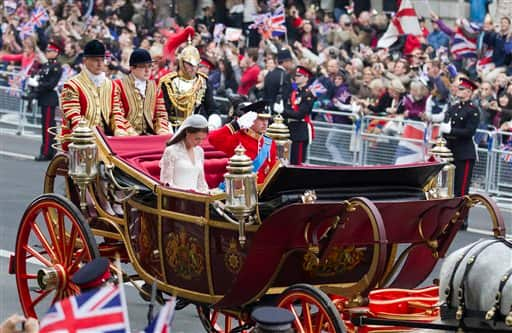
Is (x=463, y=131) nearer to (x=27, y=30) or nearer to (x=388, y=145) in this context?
(x=388, y=145)

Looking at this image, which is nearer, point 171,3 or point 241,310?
point 241,310

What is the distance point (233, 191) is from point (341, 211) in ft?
2.10

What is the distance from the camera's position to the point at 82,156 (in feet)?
30.8

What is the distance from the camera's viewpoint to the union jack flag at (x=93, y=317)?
16.7ft

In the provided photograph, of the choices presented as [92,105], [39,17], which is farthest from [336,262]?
[39,17]

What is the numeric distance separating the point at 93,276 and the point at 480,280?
6.10 feet

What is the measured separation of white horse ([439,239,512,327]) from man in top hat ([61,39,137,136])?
164 inches

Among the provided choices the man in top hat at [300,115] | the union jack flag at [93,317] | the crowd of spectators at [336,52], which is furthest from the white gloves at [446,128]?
the union jack flag at [93,317]

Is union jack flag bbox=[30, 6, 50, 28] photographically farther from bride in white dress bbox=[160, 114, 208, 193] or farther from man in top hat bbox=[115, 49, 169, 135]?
bride in white dress bbox=[160, 114, 208, 193]

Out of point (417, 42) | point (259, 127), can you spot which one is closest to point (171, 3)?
point (417, 42)

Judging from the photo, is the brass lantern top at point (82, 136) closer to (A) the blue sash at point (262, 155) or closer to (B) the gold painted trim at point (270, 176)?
(A) the blue sash at point (262, 155)

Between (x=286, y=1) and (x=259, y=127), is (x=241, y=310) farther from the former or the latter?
(x=286, y=1)

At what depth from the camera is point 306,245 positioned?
309 inches

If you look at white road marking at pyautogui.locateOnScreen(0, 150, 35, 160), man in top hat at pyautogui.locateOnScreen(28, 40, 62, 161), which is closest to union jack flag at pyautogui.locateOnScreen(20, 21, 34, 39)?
man in top hat at pyautogui.locateOnScreen(28, 40, 62, 161)
